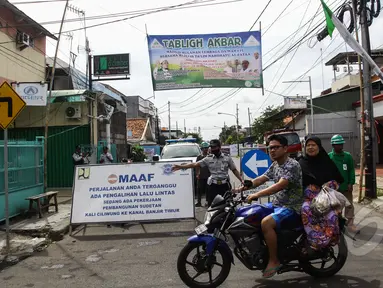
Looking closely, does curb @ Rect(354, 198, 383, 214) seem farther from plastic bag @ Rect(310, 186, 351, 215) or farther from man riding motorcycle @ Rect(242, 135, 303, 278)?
man riding motorcycle @ Rect(242, 135, 303, 278)

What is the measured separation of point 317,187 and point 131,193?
13.6ft

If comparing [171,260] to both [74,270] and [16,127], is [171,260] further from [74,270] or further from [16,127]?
[16,127]

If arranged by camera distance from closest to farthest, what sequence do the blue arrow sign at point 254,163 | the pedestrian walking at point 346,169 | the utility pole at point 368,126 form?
the pedestrian walking at point 346,169
the blue arrow sign at point 254,163
the utility pole at point 368,126

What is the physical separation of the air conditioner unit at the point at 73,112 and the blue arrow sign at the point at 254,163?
9137mm

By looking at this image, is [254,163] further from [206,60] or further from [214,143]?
[206,60]

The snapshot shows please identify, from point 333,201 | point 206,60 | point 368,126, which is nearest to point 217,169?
point 333,201

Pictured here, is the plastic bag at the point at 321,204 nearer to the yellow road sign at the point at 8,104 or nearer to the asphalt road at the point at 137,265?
the asphalt road at the point at 137,265

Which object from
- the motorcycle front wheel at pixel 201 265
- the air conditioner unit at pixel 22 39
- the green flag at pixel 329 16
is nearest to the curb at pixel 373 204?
the green flag at pixel 329 16

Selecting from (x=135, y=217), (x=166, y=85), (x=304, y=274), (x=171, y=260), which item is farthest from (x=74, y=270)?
(x=166, y=85)

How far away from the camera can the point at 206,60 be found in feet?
42.5

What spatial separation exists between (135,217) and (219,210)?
12.3ft

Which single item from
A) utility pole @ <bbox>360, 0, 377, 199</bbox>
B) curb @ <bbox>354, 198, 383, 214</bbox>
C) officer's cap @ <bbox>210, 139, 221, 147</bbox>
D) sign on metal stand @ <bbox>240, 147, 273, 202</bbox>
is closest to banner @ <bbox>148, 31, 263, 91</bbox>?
utility pole @ <bbox>360, 0, 377, 199</bbox>

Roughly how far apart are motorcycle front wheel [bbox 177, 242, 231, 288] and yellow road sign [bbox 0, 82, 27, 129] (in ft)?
13.1

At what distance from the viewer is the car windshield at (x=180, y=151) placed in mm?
12914
